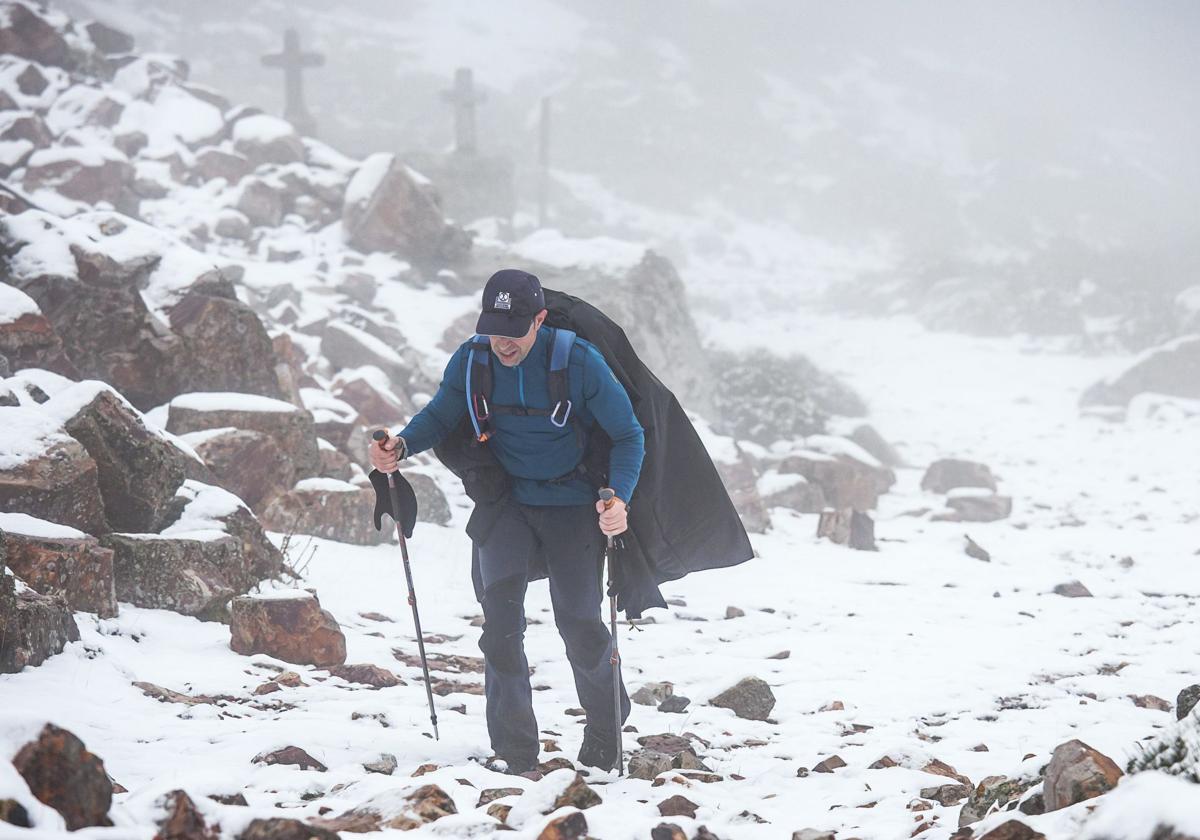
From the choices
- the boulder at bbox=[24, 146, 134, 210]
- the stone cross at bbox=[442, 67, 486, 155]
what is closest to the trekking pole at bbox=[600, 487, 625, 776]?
the boulder at bbox=[24, 146, 134, 210]

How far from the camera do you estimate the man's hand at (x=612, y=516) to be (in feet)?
14.8

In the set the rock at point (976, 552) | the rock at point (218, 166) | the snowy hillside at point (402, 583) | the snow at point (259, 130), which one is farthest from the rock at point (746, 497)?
the snow at point (259, 130)

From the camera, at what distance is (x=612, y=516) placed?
4.52 meters

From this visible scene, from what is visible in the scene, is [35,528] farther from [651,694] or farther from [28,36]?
[28,36]

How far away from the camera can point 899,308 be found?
43.8m

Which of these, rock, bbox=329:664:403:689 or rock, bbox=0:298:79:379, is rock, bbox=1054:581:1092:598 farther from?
rock, bbox=0:298:79:379

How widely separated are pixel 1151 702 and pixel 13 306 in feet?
31.1

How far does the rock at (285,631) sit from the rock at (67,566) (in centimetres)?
77

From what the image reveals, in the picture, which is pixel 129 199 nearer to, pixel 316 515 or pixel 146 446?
pixel 316 515

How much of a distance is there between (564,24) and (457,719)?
79831mm

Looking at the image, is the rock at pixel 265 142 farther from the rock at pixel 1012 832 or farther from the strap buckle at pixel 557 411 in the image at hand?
the rock at pixel 1012 832

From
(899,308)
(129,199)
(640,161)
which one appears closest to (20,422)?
(129,199)

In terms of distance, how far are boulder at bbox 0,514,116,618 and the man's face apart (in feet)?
9.85

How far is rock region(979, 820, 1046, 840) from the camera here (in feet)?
9.31
